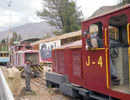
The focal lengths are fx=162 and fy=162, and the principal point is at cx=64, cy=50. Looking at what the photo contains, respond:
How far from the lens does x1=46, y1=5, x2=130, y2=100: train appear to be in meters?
4.14

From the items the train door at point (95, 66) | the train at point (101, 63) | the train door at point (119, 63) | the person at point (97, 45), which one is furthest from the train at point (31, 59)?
the train door at point (119, 63)

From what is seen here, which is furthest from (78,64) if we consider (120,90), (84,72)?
(120,90)

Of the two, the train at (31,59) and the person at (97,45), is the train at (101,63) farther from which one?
the train at (31,59)

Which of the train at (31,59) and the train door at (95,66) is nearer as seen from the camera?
the train door at (95,66)

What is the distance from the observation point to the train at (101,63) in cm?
414

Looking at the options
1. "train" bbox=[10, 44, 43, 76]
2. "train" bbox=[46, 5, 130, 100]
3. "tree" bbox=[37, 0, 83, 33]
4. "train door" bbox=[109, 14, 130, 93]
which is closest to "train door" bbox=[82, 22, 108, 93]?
"train" bbox=[46, 5, 130, 100]

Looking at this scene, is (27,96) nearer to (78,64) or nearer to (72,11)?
(78,64)

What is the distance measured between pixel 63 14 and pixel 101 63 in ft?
81.0

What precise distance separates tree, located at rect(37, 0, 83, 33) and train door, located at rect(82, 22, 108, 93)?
74.3 feet

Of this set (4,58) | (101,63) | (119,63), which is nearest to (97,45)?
(101,63)

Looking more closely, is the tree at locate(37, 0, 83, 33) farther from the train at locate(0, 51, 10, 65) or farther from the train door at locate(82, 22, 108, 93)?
the train door at locate(82, 22, 108, 93)

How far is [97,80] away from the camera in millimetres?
4559

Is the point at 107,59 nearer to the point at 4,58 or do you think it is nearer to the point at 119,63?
the point at 119,63

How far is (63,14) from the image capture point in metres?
28.2
